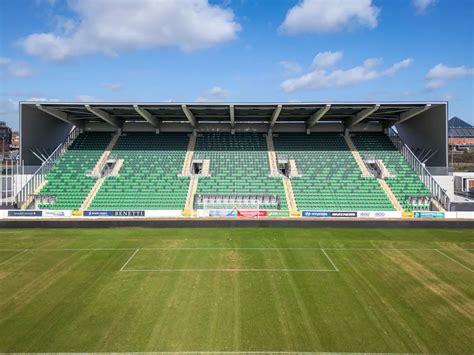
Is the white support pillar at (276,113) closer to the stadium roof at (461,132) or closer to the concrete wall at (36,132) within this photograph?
the concrete wall at (36,132)

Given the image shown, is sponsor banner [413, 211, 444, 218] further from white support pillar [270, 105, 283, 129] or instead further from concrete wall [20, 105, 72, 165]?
concrete wall [20, 105, 72, 165]

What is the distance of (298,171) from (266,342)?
93.0 ft

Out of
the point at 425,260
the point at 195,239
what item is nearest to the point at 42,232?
the point at 195,239

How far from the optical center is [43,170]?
35.8 metres

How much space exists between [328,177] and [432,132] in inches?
478

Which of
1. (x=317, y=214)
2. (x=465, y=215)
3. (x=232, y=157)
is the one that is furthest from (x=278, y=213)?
(x=465, y=215)

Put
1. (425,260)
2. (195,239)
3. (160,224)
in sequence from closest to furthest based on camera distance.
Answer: (425,260), (195,239), (160,224)

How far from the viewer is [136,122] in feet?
141

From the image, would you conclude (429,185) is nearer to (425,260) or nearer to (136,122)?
(425,260)

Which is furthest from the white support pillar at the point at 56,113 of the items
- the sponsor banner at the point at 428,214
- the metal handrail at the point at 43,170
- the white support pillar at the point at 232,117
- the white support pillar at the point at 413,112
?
the white support pillar at the point at 413,112

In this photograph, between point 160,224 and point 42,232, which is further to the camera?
point 160,224

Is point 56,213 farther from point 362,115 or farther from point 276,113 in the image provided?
point 362,115

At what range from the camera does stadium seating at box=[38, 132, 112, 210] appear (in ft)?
108

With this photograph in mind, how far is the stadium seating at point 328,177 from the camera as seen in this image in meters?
32.5
